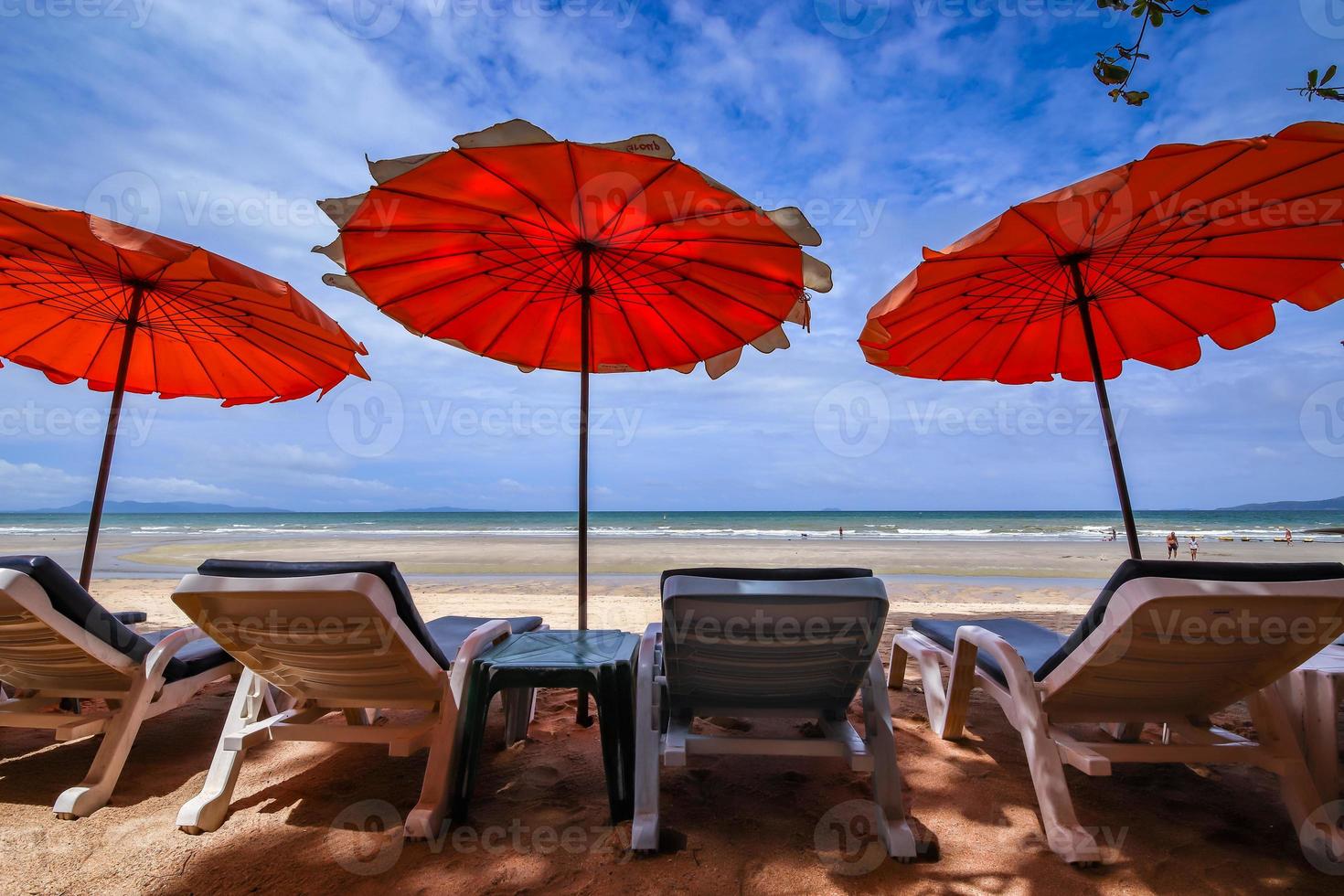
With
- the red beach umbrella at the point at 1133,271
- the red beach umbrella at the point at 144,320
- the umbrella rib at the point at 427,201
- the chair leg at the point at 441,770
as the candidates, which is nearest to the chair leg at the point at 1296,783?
the red beach umbrella at the point at 1133,271

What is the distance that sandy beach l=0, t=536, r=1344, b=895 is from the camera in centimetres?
178

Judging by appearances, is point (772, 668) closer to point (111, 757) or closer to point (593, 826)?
point (593, 826)

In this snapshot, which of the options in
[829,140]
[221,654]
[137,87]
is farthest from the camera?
[829,140]

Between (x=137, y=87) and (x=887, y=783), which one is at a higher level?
A: (x=137, y=87)

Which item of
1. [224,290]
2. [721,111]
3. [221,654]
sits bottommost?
[221,654]

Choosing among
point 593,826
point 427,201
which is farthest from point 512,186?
point 593,826

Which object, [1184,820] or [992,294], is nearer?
[1184,820]

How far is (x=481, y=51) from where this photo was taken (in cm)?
467

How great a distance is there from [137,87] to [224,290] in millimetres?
4156

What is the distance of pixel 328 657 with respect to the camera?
207cm

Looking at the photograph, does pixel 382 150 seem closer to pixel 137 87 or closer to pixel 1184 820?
pixel 1184 820

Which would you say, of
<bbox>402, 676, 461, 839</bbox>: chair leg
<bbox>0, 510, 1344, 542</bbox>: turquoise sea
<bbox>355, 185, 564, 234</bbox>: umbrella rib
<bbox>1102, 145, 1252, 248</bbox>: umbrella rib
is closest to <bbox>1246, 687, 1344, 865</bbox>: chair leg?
<bbox>1102, 145, 1252, 248</bbox>: umbrella rib

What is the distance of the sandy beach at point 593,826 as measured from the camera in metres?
1.78

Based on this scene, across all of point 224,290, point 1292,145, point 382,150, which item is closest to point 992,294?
point 1292,145
